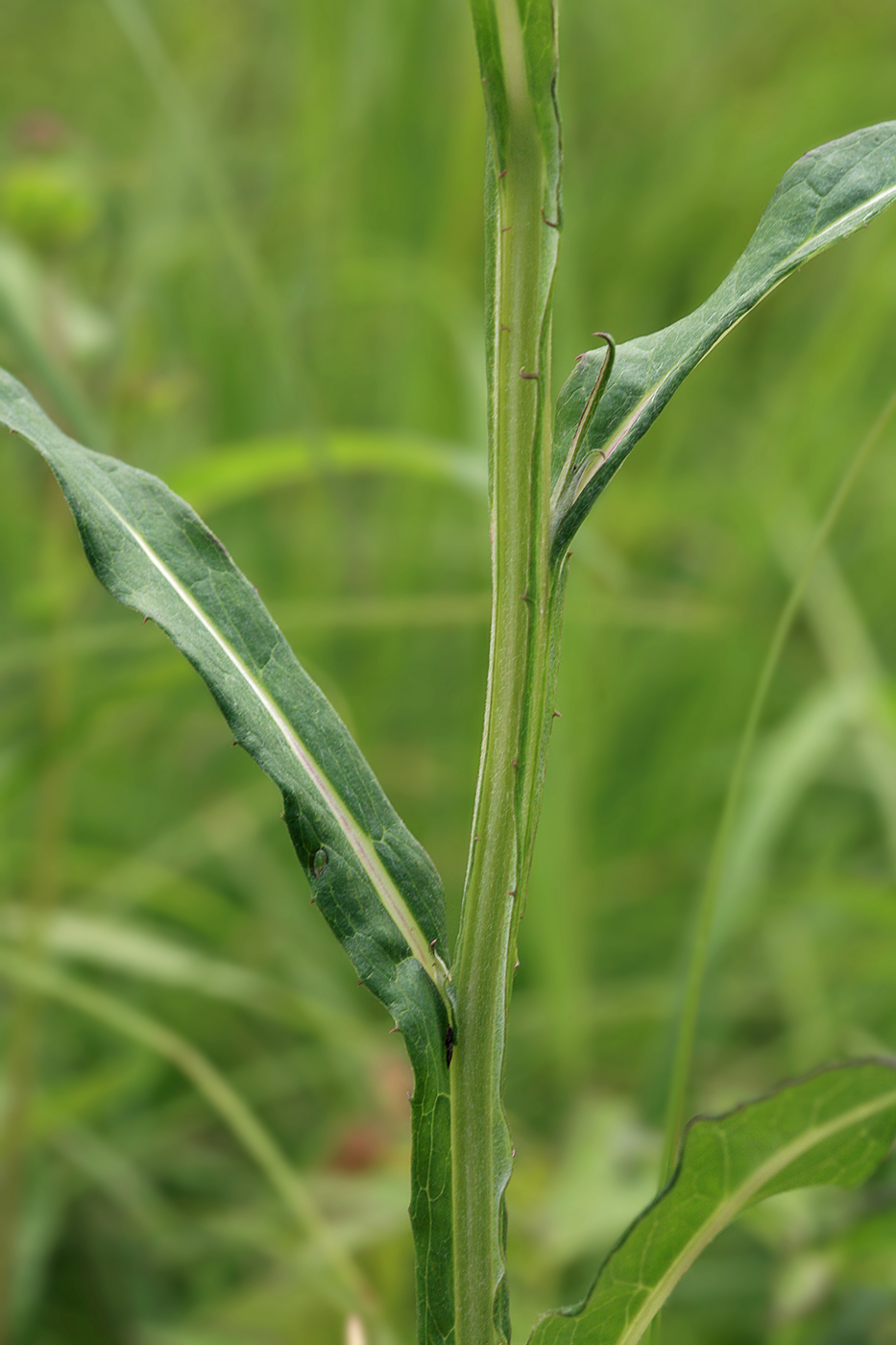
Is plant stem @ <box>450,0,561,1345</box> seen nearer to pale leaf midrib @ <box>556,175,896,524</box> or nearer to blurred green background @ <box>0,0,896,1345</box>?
pale leaf midrib @ <box>556,175,896,524</box>

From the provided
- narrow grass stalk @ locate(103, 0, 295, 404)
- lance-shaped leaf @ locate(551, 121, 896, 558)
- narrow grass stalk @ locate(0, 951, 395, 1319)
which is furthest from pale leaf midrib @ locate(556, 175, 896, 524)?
narrow grass stalk @ locate(103, 0, 295, 404)

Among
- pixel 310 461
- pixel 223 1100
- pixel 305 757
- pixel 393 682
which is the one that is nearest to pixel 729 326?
pixel 305 757

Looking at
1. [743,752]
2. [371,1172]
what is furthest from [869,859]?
[743,752]

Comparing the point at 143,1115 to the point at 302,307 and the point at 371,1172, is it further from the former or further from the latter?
the point at 302,307

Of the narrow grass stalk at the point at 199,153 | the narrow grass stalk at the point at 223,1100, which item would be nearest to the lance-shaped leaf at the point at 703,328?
the narrow grass stalk at the point at 223,1100

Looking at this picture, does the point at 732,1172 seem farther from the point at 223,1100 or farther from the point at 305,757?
the point at 223,1100
